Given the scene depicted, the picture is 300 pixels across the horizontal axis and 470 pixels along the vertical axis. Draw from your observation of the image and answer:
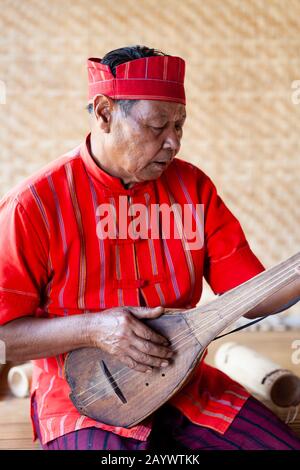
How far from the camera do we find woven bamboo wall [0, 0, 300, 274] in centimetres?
318

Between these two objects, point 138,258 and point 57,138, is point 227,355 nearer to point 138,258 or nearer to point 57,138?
point 138,258

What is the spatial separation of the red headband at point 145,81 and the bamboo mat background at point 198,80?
5.54 ft

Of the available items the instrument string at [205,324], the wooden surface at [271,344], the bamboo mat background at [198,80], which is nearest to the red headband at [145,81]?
the instrument string at [205,324]

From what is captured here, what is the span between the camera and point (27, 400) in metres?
2.33

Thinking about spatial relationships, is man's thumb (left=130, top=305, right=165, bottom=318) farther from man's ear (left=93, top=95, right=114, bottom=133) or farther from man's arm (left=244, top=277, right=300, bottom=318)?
man's ear (left=93, top=95, right=114, bottom=133)

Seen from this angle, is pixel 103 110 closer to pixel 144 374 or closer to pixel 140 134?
pixel 140 134

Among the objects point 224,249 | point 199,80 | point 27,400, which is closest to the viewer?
point 224,249

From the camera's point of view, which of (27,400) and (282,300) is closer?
(282,300)

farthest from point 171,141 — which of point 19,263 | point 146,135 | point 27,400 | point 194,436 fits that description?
point 27,400

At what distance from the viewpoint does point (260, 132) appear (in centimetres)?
333

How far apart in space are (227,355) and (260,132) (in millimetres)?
1252

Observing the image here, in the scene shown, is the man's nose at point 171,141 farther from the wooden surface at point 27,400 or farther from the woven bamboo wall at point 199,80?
the woven bamboo wall at point 199,80

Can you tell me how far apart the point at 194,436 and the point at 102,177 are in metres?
0.71

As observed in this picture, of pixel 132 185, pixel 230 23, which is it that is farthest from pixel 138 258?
pixel 230 23
